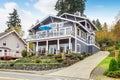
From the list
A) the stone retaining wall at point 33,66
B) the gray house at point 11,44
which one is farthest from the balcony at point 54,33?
the gray house at point 11,44

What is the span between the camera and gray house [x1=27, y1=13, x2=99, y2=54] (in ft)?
138

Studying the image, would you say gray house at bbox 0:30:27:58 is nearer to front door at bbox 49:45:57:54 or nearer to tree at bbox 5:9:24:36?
front door at bbox 49:45:57:54

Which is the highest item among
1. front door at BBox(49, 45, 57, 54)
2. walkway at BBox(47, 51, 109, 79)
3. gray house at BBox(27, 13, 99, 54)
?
gray house at BBox(27, 13, 99, 54)

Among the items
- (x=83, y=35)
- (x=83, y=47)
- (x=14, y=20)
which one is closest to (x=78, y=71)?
(x=83, y=47)

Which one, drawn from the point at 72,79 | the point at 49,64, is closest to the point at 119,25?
the point at 49,64

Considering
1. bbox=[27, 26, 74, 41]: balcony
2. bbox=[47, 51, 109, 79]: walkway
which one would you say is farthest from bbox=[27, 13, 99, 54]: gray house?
bbox=[47, 51, 109, 79]: walkway

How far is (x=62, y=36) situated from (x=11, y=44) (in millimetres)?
22241

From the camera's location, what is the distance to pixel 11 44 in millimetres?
59406

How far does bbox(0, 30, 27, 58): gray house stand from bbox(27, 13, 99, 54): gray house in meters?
8.44

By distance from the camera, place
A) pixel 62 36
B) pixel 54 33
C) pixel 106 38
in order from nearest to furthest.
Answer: pixel 62 36 → pixel 54 33 → pixel 106 38

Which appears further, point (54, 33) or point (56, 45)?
point (56, 45)

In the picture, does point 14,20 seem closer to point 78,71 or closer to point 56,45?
point 56,45

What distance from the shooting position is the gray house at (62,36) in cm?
4216

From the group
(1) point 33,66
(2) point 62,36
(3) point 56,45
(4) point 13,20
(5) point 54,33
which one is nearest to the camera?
(1) point 33,66
